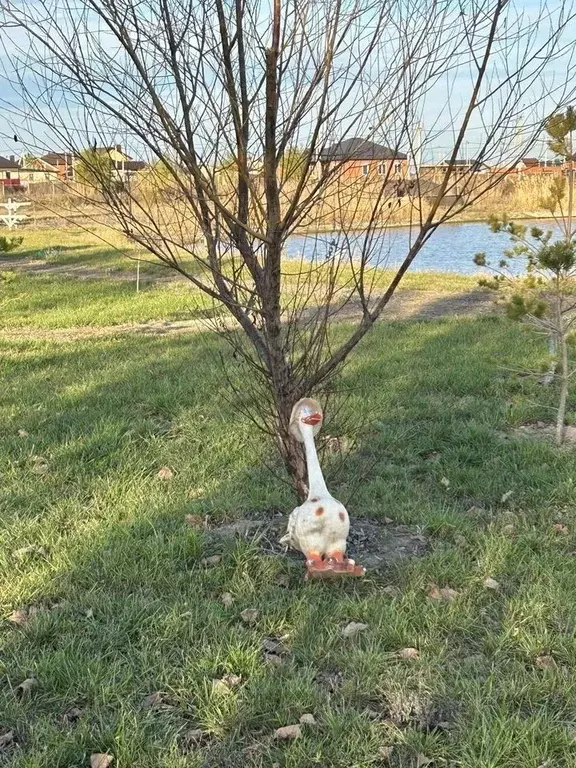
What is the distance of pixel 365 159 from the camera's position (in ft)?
8.63

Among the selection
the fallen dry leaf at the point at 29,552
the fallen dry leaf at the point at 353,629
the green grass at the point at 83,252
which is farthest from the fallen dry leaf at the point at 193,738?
the green grass at the point at 83,252

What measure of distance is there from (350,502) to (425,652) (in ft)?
3.73

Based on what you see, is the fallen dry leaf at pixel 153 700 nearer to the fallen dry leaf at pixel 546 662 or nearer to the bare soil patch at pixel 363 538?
the bare soil patch at pixel 363 538

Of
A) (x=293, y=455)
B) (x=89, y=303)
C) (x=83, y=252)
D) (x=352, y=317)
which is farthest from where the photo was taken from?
(x=83, y=252)

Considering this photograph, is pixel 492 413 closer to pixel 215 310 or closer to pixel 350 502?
pixel 350 502

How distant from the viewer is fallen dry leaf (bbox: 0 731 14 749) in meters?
1.97

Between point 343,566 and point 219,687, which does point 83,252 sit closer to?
point 343,566

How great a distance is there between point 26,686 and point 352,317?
7184 millimetres

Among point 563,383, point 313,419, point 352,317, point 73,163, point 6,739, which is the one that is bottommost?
point 6,739

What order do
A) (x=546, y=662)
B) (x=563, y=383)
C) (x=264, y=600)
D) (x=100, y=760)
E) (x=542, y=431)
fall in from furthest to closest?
1. (x=542, y=431)
2. (x=563, y=383)
3. (x=264, y=600)
4. (x=546, y=662)
5. (x=100, y=760)

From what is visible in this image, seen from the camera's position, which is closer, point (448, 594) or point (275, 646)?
point (275, 646)

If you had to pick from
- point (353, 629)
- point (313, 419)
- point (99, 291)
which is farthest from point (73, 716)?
point (99, 291)

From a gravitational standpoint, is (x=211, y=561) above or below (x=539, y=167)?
below

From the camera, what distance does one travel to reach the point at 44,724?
2008 mm
